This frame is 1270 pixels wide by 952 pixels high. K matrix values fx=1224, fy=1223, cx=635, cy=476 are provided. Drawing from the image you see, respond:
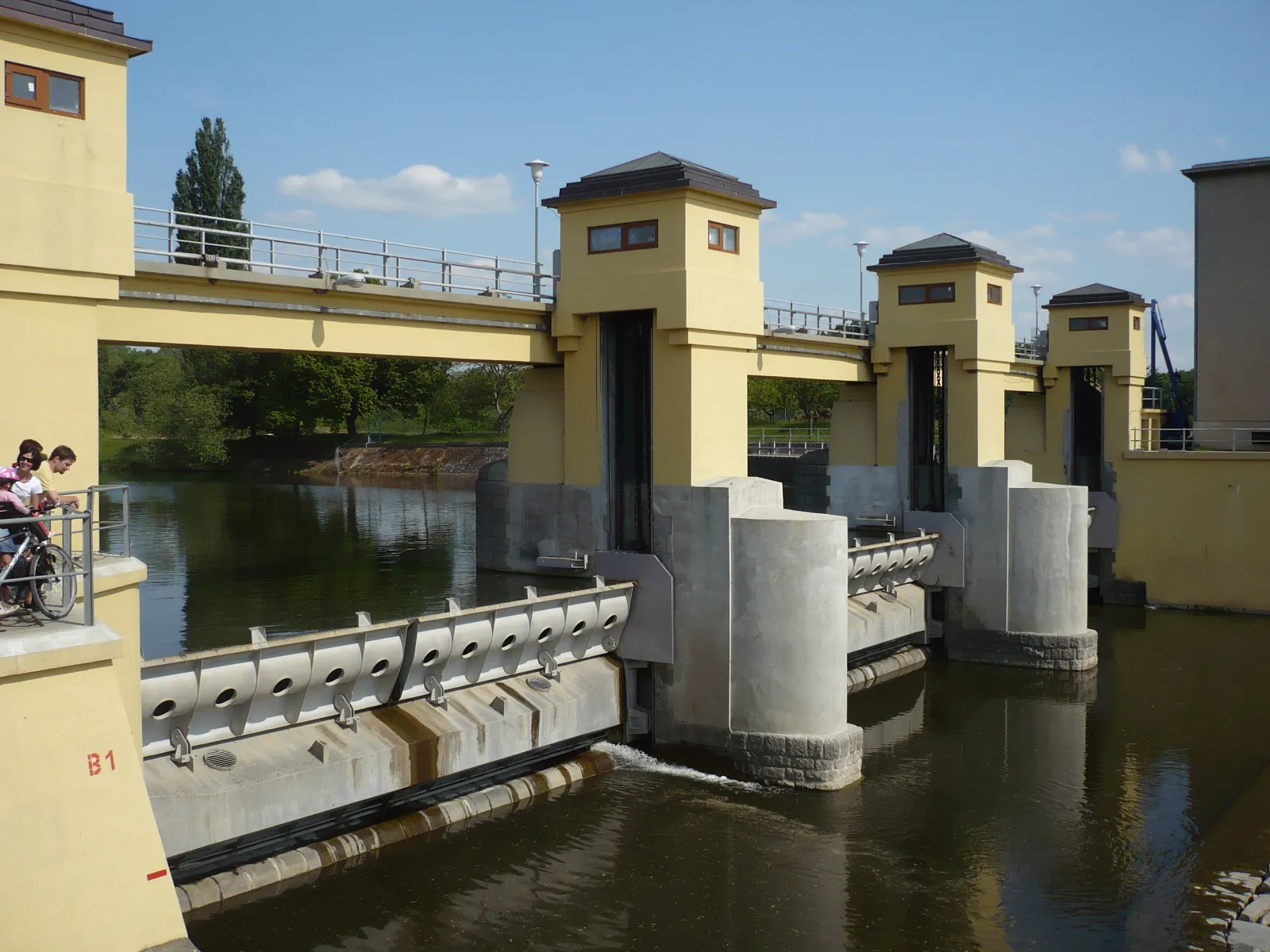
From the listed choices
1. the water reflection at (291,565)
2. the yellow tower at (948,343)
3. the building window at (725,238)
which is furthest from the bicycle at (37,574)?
the yellow tower at (948,343)

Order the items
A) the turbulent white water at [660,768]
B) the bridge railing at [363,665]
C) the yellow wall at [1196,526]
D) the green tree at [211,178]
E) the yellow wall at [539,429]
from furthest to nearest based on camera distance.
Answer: the green tree at [211,178] → the yellow wall at [1196,526] → the yellow wall at [539,429] → the turbulent white water at [660,768] → the bridge railing at [363,665]

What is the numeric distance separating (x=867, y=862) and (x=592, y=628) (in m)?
5.60

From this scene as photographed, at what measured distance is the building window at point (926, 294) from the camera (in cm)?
2853

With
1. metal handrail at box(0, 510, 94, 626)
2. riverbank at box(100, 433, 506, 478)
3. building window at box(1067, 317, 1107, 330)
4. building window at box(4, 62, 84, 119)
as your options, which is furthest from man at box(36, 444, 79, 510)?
riverbank at box(100, 433, 506, 478)

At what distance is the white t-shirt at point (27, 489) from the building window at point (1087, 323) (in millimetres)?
32727

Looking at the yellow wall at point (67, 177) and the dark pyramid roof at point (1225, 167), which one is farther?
the dark pyramid roof at point (1225, 167)

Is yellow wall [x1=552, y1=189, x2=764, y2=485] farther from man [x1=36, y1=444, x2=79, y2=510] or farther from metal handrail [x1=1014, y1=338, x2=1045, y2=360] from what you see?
metal handrail [x1=1014, y1=338, x2=1045, y2=360]

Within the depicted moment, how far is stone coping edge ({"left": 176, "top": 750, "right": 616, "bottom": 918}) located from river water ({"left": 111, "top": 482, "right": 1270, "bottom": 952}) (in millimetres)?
220

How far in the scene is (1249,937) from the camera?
12.9 metres

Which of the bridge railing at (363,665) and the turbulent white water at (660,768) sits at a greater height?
the bridge railing at (363,665)

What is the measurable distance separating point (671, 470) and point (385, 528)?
56.4 feet

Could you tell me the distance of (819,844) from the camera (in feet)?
51.8

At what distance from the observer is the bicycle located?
821 centimetres

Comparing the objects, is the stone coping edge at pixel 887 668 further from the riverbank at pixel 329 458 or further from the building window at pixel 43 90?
the riverbank at pixel 329 458
